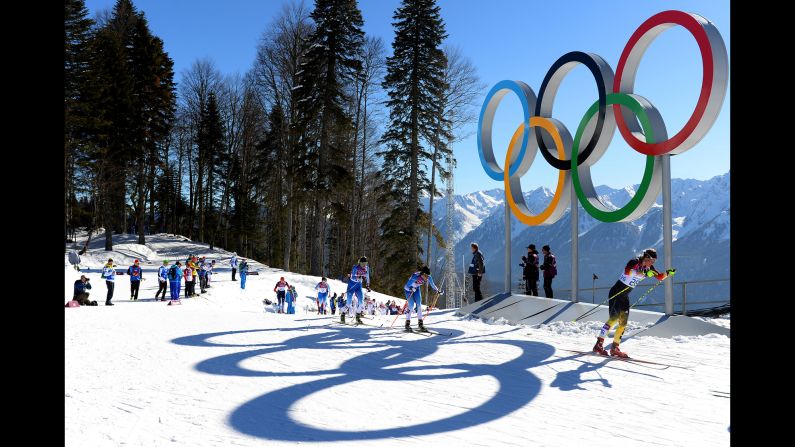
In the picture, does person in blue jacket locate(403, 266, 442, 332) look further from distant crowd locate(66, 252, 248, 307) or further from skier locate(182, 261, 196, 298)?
skier locate(182, 261, 196, 298)

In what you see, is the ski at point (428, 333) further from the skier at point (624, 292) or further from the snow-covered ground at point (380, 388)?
the skier at point (624, 292)

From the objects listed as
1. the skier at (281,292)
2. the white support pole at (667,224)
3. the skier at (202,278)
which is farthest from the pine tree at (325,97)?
the white support pole at (667,224)

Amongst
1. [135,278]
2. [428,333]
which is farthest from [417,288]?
[135,278]

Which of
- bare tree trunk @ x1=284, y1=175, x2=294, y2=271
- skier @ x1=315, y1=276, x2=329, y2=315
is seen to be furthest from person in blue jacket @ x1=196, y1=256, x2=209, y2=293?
skier @ x1=315, y1=276, x2=329, y2=315

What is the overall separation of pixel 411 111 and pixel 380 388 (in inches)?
855

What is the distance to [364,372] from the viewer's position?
773 cm

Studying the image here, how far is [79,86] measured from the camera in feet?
91.4

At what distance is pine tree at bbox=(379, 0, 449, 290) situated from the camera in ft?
87.9

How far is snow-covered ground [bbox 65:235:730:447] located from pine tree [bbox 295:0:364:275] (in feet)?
49.8

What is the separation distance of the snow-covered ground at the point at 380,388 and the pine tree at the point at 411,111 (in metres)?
14.9
